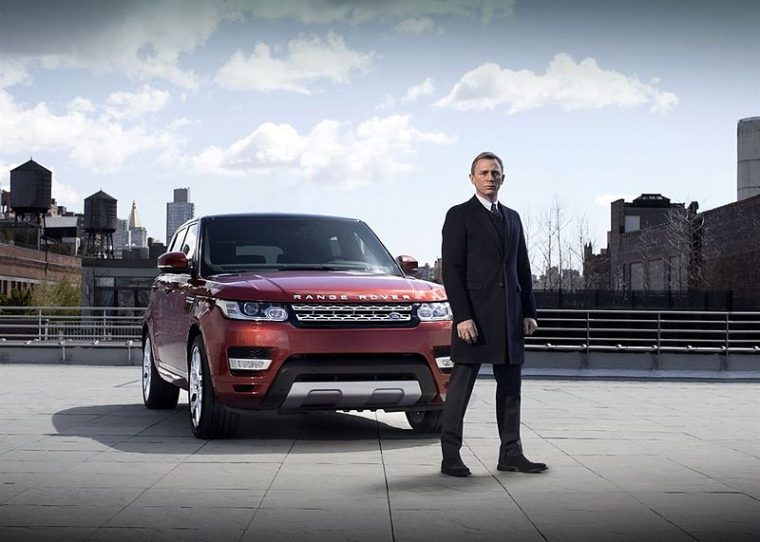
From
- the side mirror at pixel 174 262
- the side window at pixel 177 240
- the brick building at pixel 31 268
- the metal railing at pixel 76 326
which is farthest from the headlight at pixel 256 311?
the brick building at pixel 31 268

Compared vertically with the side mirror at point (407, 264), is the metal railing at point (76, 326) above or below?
below

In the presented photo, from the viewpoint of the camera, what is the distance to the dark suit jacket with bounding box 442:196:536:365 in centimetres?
744

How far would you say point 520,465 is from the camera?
7.73 m

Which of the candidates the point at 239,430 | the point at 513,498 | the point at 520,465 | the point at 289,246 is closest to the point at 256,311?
the point at 289,246

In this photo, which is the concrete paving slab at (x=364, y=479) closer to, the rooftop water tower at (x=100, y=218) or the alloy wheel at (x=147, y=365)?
the alloy wheel at (x=147, y=365)

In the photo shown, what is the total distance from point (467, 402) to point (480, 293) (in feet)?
2.40

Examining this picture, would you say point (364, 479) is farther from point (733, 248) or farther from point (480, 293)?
point (733, 248)

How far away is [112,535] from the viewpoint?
5.59 m

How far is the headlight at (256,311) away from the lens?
8.83 meters

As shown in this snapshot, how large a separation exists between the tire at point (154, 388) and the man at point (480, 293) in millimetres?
5254

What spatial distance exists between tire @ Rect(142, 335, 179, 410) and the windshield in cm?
218

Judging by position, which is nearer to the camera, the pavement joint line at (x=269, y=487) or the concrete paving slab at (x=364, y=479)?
the pavement joint line at (x=269, y=487)

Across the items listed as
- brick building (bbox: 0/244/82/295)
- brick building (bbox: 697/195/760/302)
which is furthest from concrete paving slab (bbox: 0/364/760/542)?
brick building (bbox: 0/244/82/295)

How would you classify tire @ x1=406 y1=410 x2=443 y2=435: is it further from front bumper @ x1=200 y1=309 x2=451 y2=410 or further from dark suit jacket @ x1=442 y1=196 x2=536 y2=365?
dark suit jacket @ x1=442 y1=196 x2=536 y2=365
